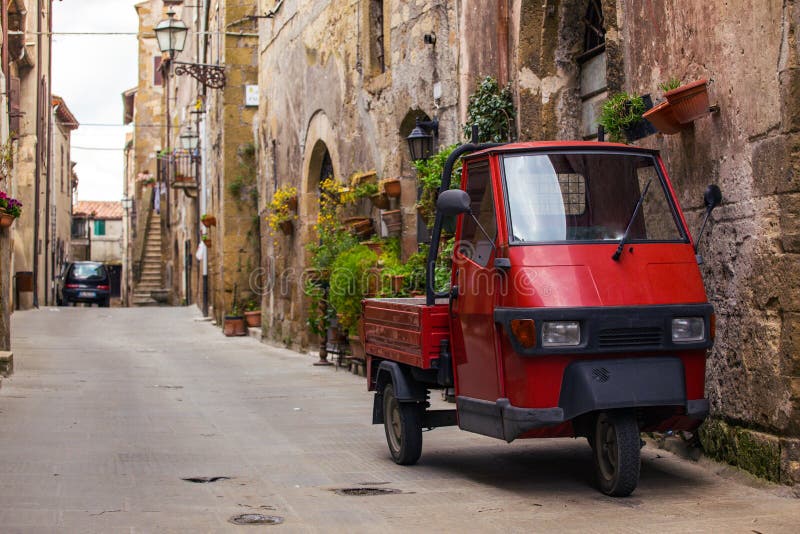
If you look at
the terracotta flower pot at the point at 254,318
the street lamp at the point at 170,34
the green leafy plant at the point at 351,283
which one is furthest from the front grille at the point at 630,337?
the terracotta flower pot at the point at 254,318

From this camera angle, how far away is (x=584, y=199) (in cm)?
629

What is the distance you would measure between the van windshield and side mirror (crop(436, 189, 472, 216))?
25 cm

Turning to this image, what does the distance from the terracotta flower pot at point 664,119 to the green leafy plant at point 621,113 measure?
0.60 m

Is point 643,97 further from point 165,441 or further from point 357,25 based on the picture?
point 357,25

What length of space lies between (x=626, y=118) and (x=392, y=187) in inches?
226

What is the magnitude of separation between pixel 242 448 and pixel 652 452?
3.00m

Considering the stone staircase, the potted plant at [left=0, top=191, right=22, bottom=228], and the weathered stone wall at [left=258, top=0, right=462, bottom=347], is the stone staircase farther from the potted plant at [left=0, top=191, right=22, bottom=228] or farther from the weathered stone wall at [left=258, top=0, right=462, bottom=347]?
the potted plant at [left=0, top=191, right=22, bottom=228]

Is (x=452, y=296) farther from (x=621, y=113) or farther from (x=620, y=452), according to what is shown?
(x=621, y=113)

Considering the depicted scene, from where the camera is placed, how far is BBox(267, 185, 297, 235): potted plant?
18.7m

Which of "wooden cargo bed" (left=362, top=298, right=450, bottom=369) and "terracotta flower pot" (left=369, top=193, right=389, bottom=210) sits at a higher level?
"terracotta flower pot" (left=369, top=193, right=389, bottom=210)

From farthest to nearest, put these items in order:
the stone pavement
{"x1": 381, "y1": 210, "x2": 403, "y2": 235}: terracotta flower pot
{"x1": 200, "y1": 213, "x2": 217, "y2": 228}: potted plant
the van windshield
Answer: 1. {"x1": 200, "y1": 213, "x2": 217, "y2": 228}: potted plant
2. {"x1": 381, "y1": 210, "x2": 403, "y2": 235}: terracotta flower pot
3. the van windshield
4. the stone pavement

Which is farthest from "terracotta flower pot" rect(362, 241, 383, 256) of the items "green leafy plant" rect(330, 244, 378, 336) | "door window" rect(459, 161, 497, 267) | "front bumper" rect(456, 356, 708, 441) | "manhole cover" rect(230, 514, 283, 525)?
"manhole cover" rect(230, 514, 283, 525)

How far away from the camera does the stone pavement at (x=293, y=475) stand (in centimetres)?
543

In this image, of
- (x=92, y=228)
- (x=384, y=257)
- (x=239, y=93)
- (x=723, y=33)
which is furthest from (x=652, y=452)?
(x=92, y=228)
